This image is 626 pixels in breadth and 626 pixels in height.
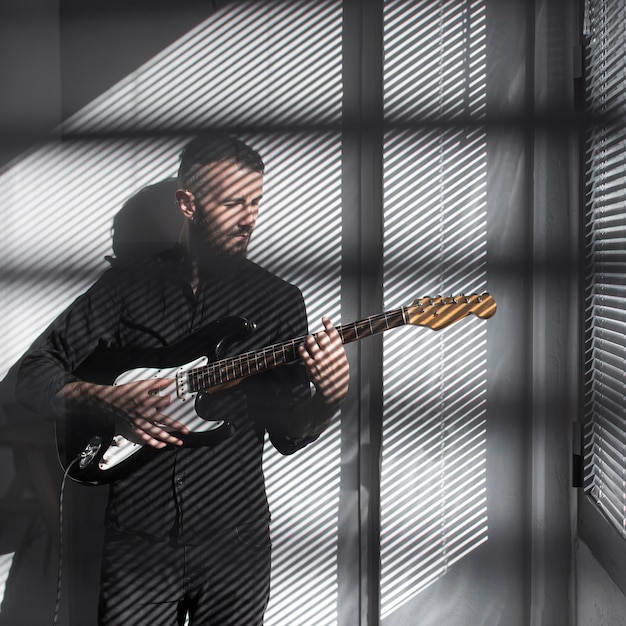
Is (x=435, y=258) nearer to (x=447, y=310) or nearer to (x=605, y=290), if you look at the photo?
(x=447, y=310)

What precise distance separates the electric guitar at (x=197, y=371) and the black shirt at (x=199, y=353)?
0.04 feet

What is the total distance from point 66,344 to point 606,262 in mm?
875

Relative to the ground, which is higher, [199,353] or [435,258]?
[435,258]

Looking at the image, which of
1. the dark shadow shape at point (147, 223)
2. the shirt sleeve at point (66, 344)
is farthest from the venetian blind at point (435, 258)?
the shirt sleeve at point (66, 344)

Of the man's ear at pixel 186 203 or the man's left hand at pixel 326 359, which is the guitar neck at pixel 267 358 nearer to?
the man's left hand at pixel 326 359

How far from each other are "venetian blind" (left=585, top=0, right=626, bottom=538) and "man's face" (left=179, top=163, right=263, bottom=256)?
0.53 meters

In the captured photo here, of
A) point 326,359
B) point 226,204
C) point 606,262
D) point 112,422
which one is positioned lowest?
point 112,422

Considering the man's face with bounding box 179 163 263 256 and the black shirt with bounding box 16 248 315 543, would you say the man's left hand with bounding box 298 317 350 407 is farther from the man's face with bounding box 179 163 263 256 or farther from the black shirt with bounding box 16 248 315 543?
the man's face with bounding box 179 163 263 256

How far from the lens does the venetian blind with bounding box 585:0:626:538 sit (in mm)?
966

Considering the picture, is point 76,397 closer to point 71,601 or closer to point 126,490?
point 126,490

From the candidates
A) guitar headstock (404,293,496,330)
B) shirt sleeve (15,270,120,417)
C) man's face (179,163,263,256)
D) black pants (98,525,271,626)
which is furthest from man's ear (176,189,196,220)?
black pants (98,525,271,626)

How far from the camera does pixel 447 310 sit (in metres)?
1.03

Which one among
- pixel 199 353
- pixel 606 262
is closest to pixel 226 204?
pixel 199 353

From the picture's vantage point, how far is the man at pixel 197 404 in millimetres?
1094
